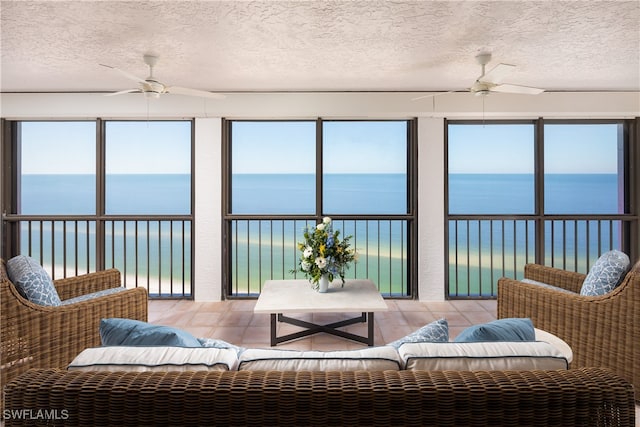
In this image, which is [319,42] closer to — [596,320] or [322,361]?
[322,361]

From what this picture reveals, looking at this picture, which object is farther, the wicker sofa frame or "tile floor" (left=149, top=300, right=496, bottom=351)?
"tile floor" (left=149, top=300, right=496, bottom=351)

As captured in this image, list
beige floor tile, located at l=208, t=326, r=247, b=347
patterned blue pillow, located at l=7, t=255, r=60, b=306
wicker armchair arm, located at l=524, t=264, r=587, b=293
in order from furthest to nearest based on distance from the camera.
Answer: beige floor tile, located at l=208, t=326, r=247, b=347 → wicker armchair arm, located at l=524, t=264, r=587, b=293 → patterned blue pillow, located at l=7, t=255, r=60, b=306

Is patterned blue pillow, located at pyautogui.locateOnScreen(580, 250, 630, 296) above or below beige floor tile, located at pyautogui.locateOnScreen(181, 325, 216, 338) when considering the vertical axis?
above

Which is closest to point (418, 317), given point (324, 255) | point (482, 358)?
point (324, 255)

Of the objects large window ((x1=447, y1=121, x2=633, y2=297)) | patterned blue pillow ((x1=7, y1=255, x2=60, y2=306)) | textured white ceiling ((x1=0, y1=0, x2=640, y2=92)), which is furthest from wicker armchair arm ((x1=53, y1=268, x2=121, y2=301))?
large window ((x1=447, y1=121, x2=633, y2=297))

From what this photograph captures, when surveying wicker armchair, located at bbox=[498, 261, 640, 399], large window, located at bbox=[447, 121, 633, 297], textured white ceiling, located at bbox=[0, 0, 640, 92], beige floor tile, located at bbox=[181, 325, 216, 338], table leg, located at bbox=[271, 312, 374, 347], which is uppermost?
textured white ceiling, located at bbox=[0, 0, 640, 92]

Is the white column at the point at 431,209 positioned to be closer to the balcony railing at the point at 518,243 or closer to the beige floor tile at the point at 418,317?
the balcony railing at the point at 518,243

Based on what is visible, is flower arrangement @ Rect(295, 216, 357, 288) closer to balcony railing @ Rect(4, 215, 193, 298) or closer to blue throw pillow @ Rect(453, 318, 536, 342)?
blue throw pillow @ Rect(453, 318, 536, 342)

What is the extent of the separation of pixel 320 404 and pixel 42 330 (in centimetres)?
201

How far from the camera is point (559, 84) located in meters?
4.35

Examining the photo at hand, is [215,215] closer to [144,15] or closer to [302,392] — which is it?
[144,15]

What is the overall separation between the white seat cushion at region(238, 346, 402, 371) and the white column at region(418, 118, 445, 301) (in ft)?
11.6

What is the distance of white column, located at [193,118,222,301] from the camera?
15.3ft

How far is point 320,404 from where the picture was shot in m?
1.10
